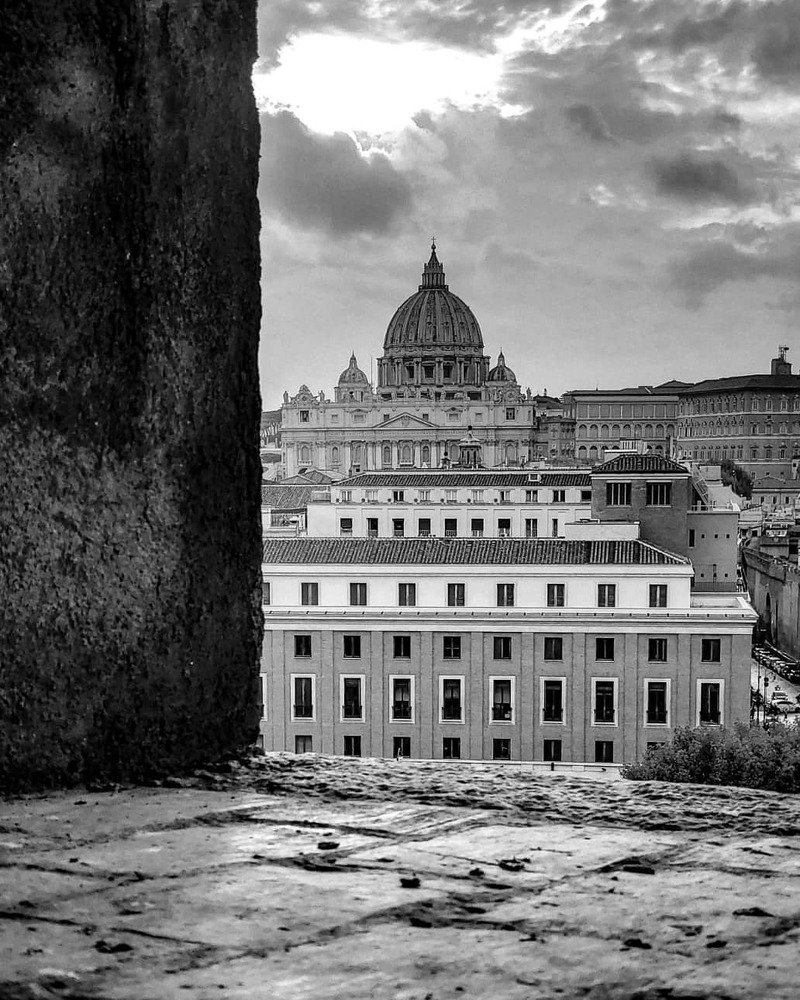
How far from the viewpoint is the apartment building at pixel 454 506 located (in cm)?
3422

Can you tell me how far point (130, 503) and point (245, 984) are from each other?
3.57 ft

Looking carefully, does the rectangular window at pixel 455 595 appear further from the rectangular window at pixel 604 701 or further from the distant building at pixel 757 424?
the distant building at pixel 757 424

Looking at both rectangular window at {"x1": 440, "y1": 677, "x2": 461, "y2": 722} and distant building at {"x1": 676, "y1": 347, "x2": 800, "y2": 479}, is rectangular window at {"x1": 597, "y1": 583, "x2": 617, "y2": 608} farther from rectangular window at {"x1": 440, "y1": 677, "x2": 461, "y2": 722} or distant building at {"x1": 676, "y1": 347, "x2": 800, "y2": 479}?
distant building at {"x1": 676, "y1": 347, "x2": 800, "y2": 479}

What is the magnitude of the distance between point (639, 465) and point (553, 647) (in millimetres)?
10722

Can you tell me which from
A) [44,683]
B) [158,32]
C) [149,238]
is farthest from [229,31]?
[44,683]

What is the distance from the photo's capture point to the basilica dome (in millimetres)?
120812

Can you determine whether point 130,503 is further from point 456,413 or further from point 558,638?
point 456,413

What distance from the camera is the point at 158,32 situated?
2369 mm

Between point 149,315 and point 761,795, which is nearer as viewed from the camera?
point 761,795

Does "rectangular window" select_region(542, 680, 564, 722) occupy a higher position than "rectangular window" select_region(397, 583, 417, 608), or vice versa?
"rectangular window" select_region(397, 583, 417, 608)

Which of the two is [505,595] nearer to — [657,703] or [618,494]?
[657,703]

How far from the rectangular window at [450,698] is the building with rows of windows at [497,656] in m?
0.02

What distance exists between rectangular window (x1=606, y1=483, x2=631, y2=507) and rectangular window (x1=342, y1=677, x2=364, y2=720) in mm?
11056

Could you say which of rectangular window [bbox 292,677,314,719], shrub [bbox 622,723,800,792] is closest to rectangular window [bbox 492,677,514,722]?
rectangular window [bbox 292,677,314,719]
